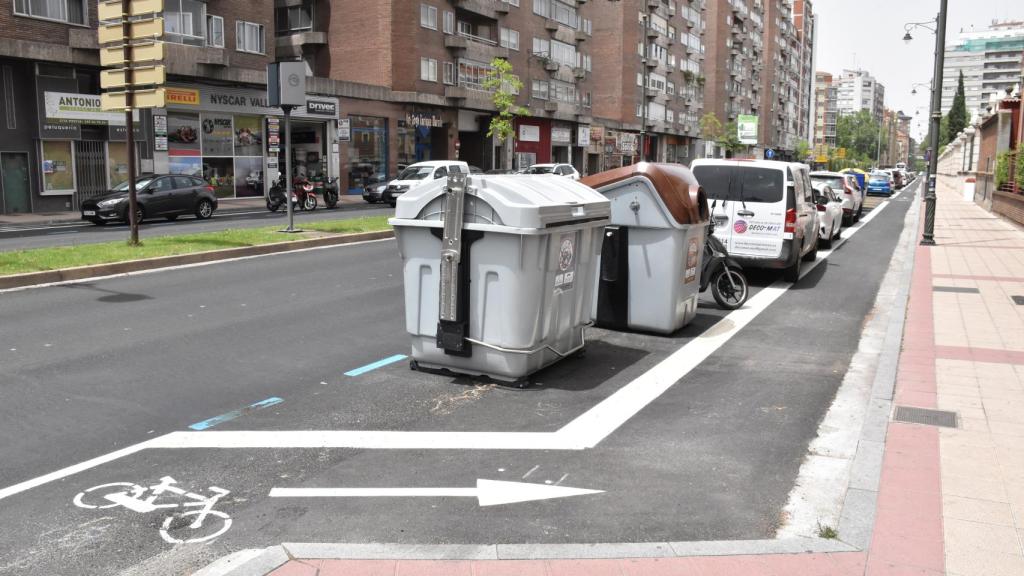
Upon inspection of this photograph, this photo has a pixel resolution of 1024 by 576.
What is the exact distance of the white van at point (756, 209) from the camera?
43.8 ft

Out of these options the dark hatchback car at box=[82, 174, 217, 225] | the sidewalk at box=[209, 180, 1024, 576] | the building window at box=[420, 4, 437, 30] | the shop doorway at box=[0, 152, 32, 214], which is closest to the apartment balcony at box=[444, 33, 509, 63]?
the building window at box=[420, 4, 437, 30]

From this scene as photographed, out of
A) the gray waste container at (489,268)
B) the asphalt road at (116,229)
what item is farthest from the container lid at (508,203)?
the asphalt road at (116,229)

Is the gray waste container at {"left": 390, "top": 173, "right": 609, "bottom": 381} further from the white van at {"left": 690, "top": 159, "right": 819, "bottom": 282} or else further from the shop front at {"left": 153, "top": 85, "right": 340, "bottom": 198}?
the shop front at {"left": 153, "top": 85, "right": 340, "bottom": 198}

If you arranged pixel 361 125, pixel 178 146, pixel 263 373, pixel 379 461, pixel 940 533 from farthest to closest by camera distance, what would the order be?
pixel 361 125 < pixel 178 146 < pixel 263 373 < pixel 379 461 < pixel 940 533

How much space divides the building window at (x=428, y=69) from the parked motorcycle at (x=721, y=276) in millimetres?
37828

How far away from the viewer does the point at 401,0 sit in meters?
45.4

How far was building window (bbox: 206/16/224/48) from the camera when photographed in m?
35.4

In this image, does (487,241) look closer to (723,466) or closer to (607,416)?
(607,416)

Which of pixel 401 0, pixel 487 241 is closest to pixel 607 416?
pixel 487 241

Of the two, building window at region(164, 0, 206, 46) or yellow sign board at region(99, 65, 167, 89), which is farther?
building window at region(164, 0, 206, 46)

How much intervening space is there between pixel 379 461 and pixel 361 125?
39.3 meters

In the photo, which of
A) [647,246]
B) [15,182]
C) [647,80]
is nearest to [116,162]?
[15,182]

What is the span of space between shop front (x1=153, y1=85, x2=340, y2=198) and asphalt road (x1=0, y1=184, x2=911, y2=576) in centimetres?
2412

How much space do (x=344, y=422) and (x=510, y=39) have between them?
2073 inches
